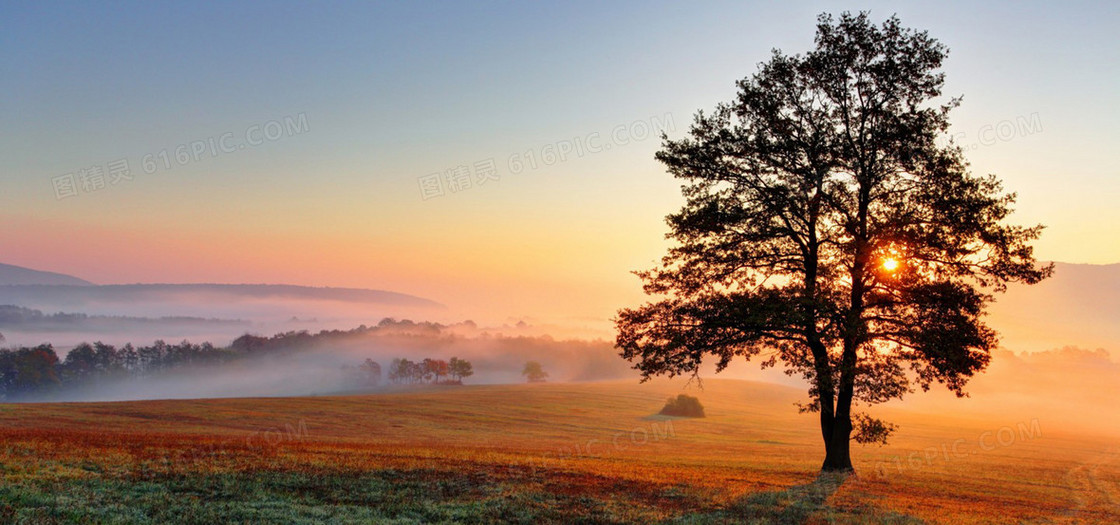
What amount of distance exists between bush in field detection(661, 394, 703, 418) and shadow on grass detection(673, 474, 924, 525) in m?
81.6

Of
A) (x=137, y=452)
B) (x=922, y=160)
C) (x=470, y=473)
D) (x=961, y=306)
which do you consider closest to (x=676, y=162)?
(x=922, y=160)

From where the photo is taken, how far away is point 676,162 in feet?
88.1

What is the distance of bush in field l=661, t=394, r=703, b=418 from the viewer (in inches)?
3976

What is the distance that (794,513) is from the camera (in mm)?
18031

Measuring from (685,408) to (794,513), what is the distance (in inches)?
3404

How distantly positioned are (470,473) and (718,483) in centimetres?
867

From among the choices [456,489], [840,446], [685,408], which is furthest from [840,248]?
[685,408]

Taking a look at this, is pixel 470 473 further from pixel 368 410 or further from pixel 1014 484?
pixel 368 410

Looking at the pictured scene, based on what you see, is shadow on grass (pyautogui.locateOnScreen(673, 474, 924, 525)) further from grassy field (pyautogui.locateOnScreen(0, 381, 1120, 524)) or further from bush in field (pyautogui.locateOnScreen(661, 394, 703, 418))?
bush in field (pyautogui.locateOnScreen(661, 394, 703, 418))

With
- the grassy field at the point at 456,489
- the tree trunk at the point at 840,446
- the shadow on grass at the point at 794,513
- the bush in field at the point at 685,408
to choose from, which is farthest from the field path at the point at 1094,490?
the bush in field at the point at 685,408

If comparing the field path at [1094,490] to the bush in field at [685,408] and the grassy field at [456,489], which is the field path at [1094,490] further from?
the bush in field at [685,408]

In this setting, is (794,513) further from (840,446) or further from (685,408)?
(685,408)

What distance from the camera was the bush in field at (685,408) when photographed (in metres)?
101

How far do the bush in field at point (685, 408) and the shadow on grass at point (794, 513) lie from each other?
81578mm
